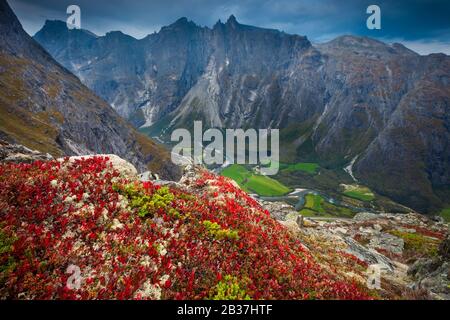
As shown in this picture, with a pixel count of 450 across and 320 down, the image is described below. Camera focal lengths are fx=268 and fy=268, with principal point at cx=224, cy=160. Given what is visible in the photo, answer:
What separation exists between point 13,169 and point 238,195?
45.2 ft

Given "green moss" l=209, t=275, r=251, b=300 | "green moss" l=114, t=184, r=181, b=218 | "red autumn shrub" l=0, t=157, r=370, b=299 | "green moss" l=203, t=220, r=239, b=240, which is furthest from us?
"green moss" l=114, t=184, r=181, b=218

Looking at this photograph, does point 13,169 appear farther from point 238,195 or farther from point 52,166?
point 238,195

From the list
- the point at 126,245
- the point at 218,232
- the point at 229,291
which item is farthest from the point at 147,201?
the point at 229,291

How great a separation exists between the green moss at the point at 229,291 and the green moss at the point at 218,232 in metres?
2.57

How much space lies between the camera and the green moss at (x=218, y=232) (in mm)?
13789

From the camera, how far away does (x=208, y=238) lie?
13.6 meters

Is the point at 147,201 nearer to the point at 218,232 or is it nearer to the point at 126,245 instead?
the point at 126,245

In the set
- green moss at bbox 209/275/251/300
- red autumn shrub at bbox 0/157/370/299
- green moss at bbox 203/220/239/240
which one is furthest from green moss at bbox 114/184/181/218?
green moss at bbox 209/275/251/300

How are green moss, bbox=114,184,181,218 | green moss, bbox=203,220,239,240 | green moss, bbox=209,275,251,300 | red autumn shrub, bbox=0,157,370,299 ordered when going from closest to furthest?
red autumn shrub, bbox=0,157,370,299, green moss, bbox=209,275,251,300, green moss, bbox=203,220,239,240, green moss, bbox=114,184,181,218

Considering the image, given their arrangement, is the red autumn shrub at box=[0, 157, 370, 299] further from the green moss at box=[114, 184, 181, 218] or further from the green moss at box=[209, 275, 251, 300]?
the green moss at box=[209, 275, 251, 300]

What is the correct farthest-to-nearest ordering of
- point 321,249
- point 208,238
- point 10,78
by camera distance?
point 10,78, point 321,249, point 208,238

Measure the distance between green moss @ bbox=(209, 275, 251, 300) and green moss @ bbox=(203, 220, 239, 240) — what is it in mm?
2571

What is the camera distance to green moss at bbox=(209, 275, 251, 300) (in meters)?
10.7
